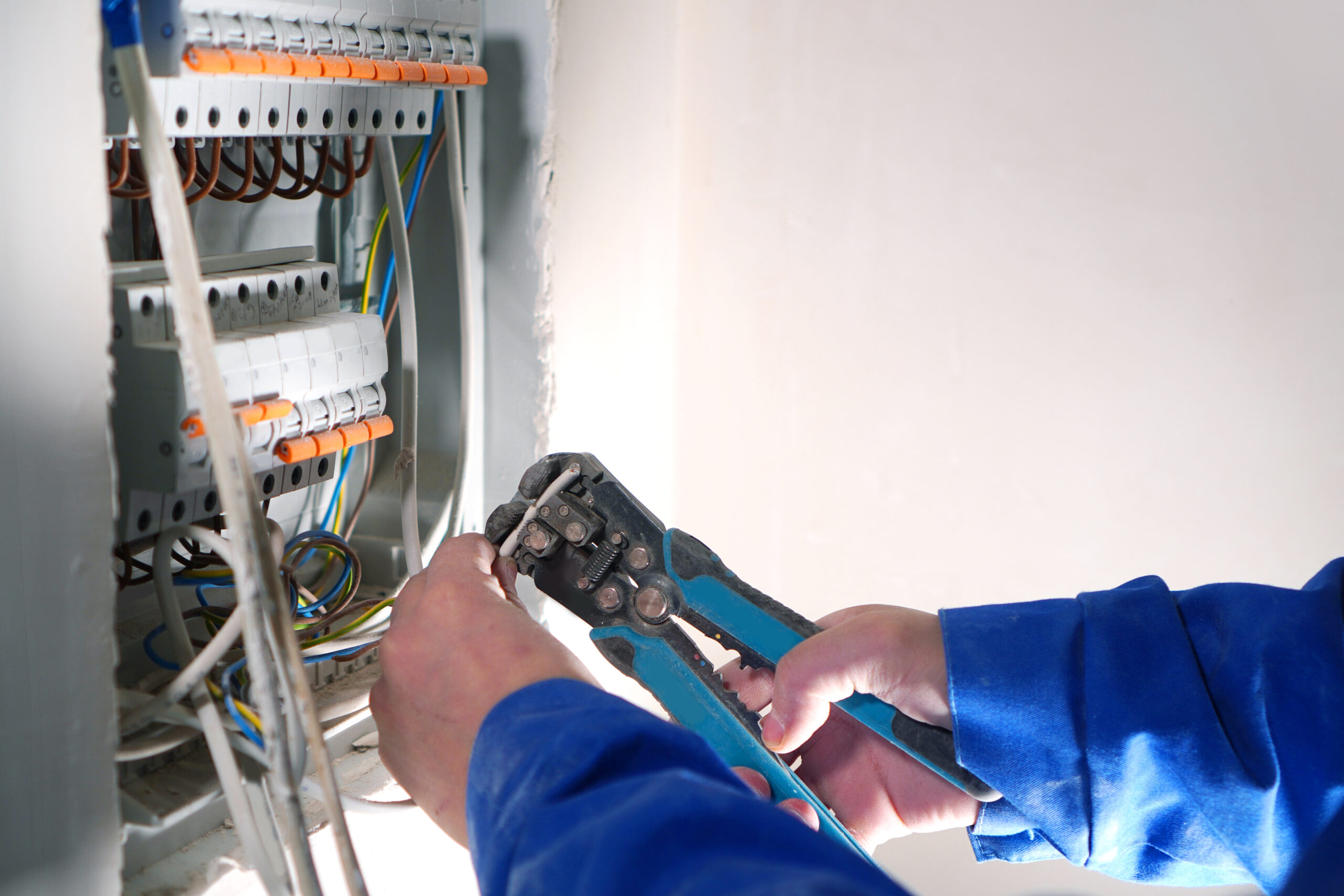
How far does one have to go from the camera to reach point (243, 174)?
0.74m

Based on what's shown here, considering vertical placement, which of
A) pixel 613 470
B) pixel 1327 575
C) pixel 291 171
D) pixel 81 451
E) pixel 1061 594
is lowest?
pixel 1061 594

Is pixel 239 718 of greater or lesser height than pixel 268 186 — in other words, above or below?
below

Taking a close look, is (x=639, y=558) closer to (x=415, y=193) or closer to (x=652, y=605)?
(x=652, y=605)

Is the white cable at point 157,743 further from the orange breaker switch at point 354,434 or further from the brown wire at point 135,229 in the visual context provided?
the brown wire at point 135,229

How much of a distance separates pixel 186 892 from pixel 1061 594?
3.09ft

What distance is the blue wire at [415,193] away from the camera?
86 cm

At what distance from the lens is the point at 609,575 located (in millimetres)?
692

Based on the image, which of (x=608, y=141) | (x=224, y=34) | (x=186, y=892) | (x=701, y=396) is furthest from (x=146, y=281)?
(x=701, y=396)

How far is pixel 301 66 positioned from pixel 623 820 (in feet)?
1.78

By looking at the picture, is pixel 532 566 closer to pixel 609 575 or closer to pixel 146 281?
pixel 609 575

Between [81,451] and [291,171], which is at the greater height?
[291,171]

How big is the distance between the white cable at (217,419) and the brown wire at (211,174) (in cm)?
23

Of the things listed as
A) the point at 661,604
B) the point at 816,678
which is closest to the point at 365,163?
the point at 661,604

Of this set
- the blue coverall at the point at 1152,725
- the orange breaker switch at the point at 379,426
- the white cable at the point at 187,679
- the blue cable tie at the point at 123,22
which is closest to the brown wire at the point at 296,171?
the orange breaker switch at the point at 379,426
